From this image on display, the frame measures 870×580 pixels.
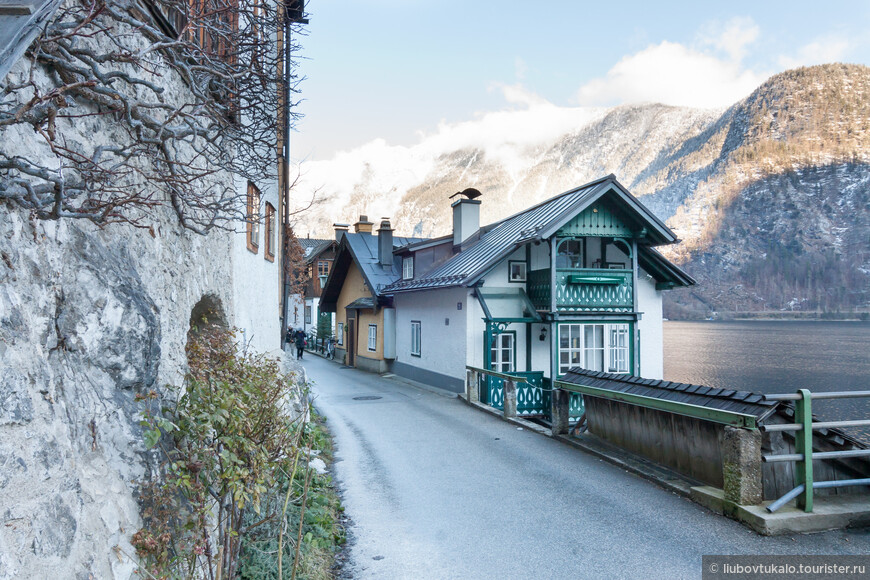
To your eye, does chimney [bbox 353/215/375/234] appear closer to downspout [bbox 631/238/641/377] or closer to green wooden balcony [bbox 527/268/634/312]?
green wooden balcony [bbox 527/268/634/312]

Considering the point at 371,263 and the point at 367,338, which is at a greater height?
the point at 371,263

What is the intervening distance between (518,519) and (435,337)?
470 inches

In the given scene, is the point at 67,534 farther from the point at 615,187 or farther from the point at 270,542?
the point at 615,187

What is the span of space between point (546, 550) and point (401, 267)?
19007 mm

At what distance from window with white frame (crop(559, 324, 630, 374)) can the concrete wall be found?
2975 millimetres

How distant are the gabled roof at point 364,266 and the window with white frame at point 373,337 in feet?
5.86

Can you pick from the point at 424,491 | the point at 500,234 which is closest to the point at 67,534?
the point at 424,491

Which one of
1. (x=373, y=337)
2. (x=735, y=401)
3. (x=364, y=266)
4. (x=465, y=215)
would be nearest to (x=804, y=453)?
(x=735, y=401)

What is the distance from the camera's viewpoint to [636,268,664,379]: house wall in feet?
59.4

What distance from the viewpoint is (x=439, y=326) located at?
57.8 ft

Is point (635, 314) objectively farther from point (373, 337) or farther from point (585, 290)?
point (373, 337)

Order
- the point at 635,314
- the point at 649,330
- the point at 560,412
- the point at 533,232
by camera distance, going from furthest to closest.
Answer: the point at 649,330 → the point at 635,314 → the point at 533,232 → the point at 560,412

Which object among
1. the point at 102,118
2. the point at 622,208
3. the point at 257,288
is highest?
the point at 622,208

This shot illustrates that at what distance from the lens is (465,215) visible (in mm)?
19906
